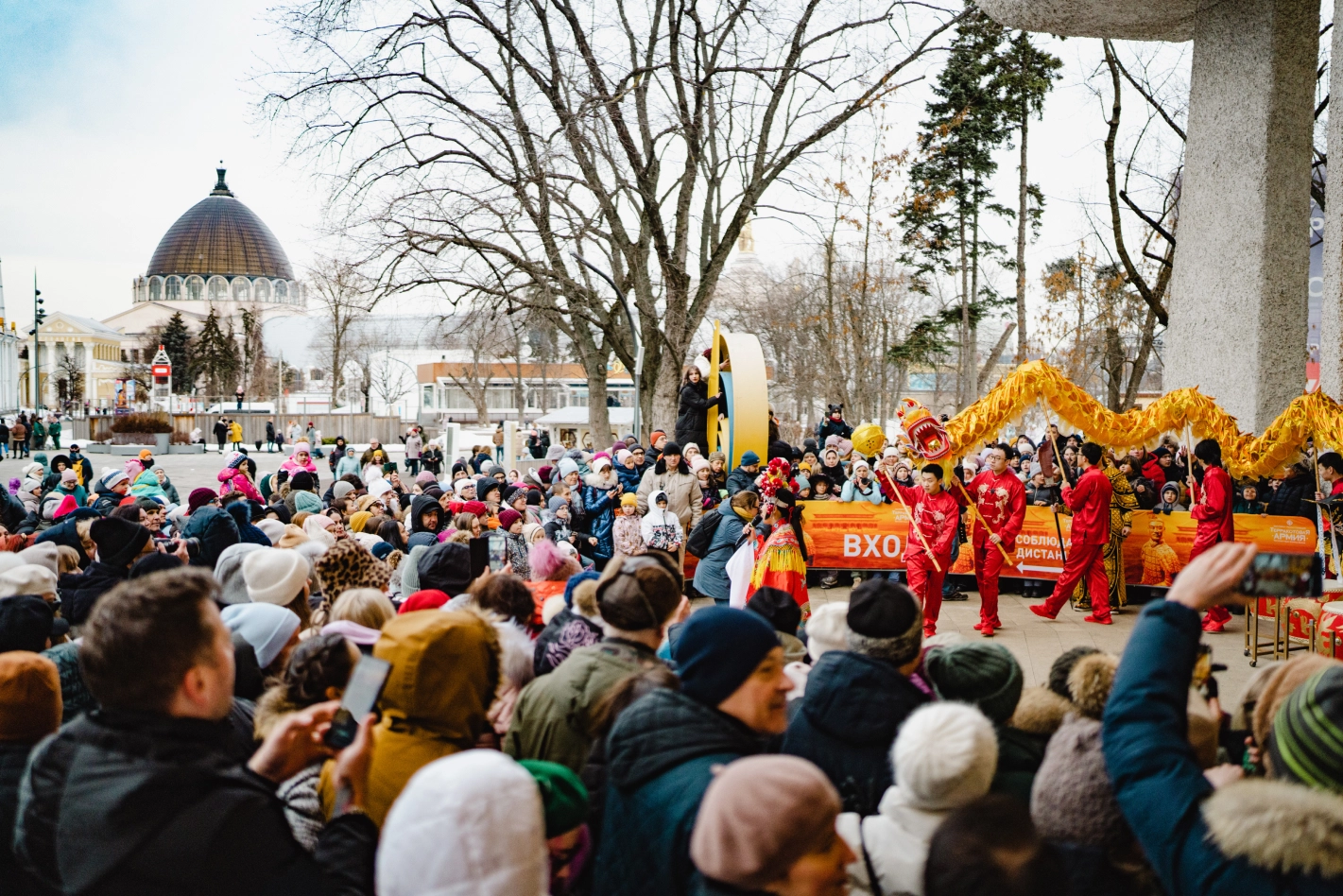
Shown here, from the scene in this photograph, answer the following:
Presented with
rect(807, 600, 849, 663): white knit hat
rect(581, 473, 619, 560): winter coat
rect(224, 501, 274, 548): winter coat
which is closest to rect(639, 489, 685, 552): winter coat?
rect(581, 473, 619, 560): winter coat

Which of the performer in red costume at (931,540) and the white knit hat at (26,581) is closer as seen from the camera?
the white knit hat at (26,581)

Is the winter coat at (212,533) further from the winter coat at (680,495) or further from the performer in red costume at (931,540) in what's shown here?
the performer in red costume at (931,540)

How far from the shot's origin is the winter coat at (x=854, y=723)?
319 centimetres

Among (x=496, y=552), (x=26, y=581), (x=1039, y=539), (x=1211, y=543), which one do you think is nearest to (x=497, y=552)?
(x=496, y=552)

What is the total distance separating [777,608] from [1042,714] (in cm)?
151

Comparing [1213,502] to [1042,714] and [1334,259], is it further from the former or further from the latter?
[1042,714]

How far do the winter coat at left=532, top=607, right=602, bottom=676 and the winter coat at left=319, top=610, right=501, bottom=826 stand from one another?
1283 millimetres

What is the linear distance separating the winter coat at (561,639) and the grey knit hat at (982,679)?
1493 mm

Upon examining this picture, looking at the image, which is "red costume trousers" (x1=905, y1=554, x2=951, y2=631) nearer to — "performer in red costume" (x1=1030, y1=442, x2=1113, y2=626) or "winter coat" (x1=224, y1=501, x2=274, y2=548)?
"performer in red costume" (x1=1030, y1=442, x2=1113, y2=626)

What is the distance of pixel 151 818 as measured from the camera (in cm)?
215

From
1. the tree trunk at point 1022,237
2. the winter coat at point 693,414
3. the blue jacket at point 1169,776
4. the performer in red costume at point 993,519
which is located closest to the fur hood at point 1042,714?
the blue jacket at point 1169,776

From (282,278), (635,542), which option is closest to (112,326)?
(282,278)

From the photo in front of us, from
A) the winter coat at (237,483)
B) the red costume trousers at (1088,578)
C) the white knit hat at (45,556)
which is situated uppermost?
the winter coat at (237,483)

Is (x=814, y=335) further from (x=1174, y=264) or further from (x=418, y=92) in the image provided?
(x=1174, y=264)
